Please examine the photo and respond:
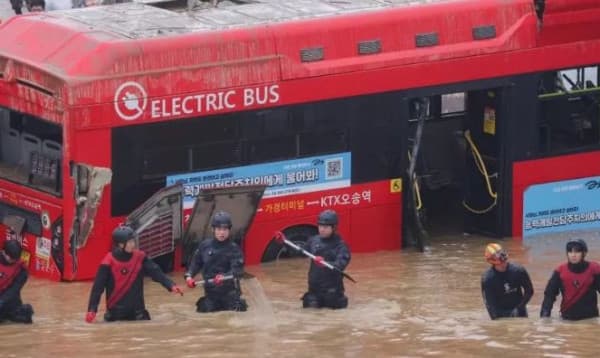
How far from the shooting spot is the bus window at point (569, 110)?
22.1 m

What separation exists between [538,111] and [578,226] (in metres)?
1.51

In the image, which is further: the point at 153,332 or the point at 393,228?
the point at 393,228

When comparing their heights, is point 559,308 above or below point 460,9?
below

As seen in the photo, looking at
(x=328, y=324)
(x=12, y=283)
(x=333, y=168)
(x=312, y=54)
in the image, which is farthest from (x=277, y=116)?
(x=12, y=283)

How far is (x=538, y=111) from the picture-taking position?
72.2 ft

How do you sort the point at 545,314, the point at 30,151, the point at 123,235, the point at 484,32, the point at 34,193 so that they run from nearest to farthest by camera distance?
the point at 123,235
the point at 545,314
the point at 34,193
the point at 30,151
the point at 484,32

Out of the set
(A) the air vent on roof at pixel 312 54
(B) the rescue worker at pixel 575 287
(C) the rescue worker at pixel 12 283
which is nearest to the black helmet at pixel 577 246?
(B) the rescue worker at pixel 575 287

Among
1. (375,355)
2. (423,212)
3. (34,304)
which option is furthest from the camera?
(423,212)

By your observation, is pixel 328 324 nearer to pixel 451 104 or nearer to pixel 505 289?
pixel 505 289

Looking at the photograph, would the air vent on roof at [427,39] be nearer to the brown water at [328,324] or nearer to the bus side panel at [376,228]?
the bus side panel at [376,228]

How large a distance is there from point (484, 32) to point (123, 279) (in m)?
6.27

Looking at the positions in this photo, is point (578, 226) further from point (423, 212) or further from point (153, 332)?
point (153, 332)

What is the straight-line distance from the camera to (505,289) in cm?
1730

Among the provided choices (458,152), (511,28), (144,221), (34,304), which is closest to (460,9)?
(511,28)
